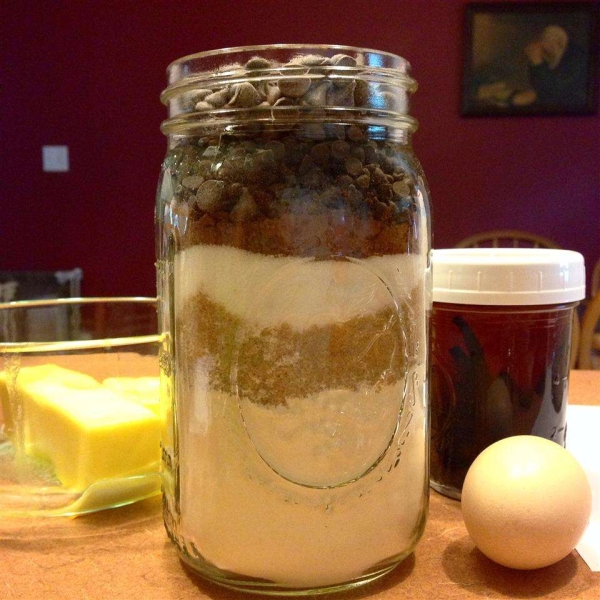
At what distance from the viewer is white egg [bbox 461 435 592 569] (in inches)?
16.5

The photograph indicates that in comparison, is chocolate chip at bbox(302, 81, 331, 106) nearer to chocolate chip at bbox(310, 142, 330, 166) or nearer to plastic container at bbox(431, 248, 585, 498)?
chocolate chip at bbox(310, 142, 330, 166)

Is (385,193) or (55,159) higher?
(55,159)

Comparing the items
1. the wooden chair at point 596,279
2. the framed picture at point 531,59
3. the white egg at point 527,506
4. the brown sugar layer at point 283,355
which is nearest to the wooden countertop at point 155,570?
the white egg at point 527,506

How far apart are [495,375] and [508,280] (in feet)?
0.28

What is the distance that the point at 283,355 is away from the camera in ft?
1.31

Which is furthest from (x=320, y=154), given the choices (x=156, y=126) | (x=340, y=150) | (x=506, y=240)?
(x=156, y=126)

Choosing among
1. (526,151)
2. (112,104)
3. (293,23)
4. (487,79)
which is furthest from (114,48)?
(526,151)

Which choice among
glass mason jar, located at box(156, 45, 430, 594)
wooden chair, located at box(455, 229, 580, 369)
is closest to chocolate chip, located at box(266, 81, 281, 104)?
glass mason jar, located at box(156, 45, 430, 594)

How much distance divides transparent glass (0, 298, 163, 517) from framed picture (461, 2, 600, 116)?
2.39 meters

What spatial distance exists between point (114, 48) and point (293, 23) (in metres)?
0.75

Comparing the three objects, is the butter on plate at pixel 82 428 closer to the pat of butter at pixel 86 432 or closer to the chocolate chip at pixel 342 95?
the pat of butter at pixel 86 432

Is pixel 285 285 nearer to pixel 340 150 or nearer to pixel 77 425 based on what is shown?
pixel 340 150

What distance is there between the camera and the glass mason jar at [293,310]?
392 millimetres

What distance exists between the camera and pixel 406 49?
2654mm
